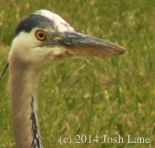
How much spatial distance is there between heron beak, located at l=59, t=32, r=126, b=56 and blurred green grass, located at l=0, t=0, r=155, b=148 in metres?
1.64

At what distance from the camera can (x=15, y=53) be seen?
19.0 feet

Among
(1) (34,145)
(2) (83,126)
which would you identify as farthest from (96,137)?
(1) (34,145)

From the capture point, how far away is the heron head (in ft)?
19.0

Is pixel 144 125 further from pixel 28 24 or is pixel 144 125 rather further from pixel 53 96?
pixel 28 24

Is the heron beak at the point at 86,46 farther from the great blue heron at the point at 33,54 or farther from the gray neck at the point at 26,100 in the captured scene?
the gray neck at the point at 26,100

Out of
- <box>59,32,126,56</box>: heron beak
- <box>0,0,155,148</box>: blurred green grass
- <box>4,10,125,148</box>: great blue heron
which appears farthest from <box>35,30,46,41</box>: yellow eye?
<box>0,0,155,148</box>: blurred green grass

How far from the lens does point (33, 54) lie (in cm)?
581

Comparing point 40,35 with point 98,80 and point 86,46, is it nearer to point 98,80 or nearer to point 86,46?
point 86,46

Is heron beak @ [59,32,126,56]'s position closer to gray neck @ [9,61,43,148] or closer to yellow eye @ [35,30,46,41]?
yellow eye @ [35,30,46,41]

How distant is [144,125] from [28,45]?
2264 millimetres

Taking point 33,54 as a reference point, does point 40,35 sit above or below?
above

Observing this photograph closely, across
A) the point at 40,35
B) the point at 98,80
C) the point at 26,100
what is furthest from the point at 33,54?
the point at 98,80

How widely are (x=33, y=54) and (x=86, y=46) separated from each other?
1.10 feet

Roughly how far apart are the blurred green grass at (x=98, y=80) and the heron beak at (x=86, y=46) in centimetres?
164
